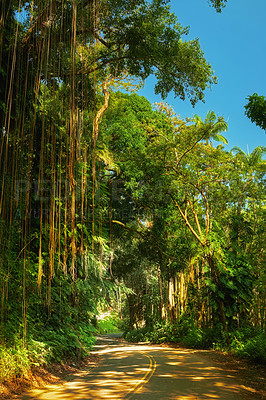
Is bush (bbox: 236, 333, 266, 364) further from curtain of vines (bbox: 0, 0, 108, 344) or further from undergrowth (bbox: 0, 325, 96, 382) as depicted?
curtain of vines (bbox: 0, 0, 108, 344)

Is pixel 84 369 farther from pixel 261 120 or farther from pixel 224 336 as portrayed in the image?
pixel 261 120

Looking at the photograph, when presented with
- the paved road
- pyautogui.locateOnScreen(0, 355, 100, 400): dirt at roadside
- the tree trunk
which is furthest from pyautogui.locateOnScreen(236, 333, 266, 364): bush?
pyautogui.locateOnScreen(0, 355, 100, 400): dirt at roadside

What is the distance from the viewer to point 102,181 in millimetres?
14500

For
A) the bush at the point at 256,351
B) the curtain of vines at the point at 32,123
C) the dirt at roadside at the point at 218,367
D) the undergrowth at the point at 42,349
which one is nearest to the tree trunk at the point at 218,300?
the dirt at roadside at the point at 218,367

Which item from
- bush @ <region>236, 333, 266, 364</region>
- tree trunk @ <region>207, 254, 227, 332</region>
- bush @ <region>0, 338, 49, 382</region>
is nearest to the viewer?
bush @ <region>0, 338, 49, 382</region>

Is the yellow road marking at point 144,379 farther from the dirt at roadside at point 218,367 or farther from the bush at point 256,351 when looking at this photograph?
the bush at point 256,351

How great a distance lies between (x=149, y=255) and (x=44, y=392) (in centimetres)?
1210

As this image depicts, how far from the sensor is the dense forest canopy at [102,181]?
21.2 feet

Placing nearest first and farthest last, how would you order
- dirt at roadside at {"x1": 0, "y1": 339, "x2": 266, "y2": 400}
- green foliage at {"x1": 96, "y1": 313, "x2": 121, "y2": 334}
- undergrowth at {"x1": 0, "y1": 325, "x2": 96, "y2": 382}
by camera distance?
dirt at roadside at {"x1": 0, "y1": 339, "x2": 266, "y2": 400}
undergrowth at {"x1": 0, "y1": 325, "x2": 96, "y2": 382}
green foliage at {"x1": 96, "y1": 313, "x2": 121, "y2": 334}

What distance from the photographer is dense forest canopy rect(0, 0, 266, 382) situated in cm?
647

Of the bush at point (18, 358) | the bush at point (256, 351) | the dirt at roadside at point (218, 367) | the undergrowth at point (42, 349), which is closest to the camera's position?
the dirt at roadside at point (218, 367)

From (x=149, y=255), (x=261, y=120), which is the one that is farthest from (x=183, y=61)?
(x=149, y=255)

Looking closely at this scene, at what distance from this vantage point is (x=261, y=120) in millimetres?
6582

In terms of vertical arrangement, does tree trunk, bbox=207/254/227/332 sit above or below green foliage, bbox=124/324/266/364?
above
